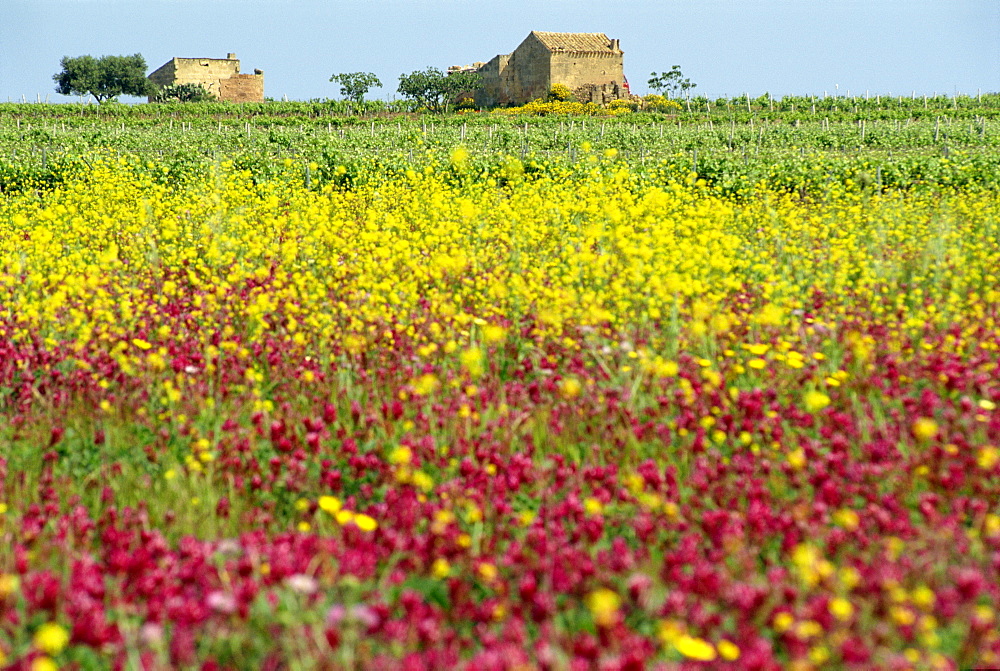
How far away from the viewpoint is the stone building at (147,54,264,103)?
87250mm

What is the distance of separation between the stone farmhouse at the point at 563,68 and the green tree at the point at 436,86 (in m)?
4.44

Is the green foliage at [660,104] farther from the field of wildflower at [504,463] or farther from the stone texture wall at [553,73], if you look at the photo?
the field of wildflower at [504,463]

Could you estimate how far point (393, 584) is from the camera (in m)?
2.86

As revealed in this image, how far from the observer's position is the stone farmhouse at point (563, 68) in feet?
233

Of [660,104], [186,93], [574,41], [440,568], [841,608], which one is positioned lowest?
[440,568]

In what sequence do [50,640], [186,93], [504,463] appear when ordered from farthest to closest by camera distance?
[186,93] < [504,463] < [50,640]

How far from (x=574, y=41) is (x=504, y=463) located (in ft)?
247

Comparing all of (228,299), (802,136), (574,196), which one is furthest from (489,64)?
(228,299)

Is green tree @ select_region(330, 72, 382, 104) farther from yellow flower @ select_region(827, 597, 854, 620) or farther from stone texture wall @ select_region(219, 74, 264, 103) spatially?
yellow flower @ select_region(827, 597, 854, 620)

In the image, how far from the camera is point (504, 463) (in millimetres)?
3885

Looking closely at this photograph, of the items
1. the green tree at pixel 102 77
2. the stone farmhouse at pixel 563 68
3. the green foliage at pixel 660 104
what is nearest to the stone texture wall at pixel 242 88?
the green tree at pixel 102 77

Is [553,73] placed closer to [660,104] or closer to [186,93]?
[660,104]

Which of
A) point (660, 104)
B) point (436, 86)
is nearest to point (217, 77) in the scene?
point (436, 86)

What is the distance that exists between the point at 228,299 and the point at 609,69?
73.0 meters
